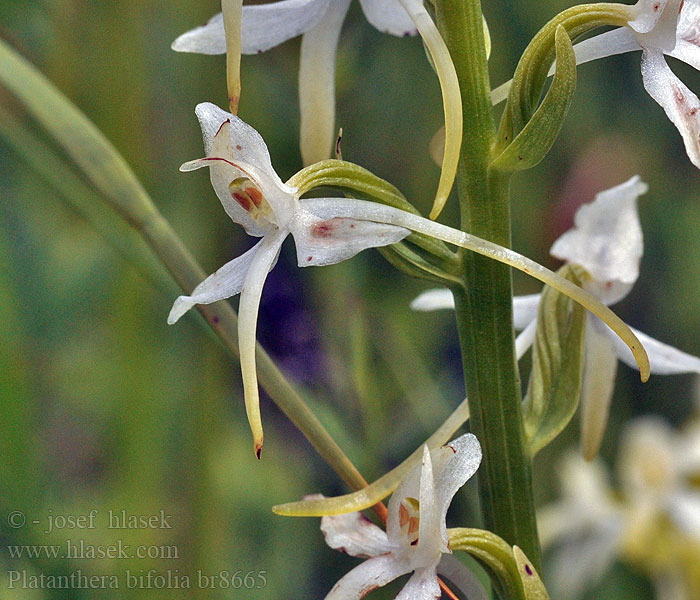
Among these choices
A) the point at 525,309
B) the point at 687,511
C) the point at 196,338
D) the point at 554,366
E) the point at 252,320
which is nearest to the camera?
the point at 252,320

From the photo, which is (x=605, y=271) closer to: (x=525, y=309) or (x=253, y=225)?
(x=525, y=309)

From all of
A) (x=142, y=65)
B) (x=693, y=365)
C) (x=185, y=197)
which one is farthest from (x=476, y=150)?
(x=142, y=65)

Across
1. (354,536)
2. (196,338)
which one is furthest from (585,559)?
(354,536)

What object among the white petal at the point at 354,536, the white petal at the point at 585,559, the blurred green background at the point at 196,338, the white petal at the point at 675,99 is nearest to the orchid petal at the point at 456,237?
the white petal at the point at 675,99

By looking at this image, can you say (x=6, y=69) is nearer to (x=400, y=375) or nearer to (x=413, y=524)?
(x=413, y=524)

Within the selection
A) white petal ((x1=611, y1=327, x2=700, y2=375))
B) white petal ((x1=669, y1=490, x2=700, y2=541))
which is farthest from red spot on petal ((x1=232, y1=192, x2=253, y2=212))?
white petal ((x1=669, y1=490, x2=700, y2=541))

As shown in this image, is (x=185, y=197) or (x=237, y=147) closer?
(x=237, y=147)

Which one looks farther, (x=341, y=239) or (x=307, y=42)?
(x=307, y=42)
